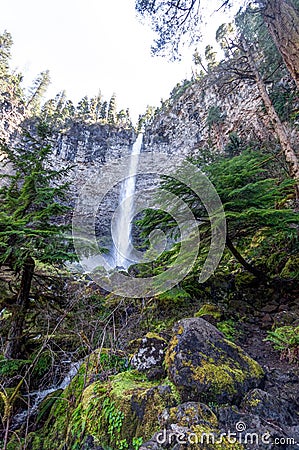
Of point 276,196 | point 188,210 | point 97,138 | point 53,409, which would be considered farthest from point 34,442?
point 97,138

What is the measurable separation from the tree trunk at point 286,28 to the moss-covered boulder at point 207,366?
4.62m

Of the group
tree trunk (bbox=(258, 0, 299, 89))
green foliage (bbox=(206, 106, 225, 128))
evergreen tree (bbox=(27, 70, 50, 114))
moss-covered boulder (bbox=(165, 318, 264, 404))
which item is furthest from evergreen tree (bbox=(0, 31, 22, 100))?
moss-covered boulder (bbox=(165, 318, 264, 404))

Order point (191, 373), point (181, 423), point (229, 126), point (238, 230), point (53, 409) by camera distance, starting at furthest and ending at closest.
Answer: point (229, 126), point (238, 230), point (53, 409), point (191, 373), point (181, 423)

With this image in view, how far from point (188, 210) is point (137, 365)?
2774mm

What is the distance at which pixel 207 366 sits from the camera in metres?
2.23

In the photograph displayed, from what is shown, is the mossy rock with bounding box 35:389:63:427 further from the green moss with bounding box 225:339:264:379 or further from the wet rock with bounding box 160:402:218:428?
the green moss with bounding box 225:339:264:379

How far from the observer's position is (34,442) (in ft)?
9.05

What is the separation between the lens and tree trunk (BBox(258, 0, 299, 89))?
4.40m

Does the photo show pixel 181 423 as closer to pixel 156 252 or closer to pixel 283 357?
pixel 283 357

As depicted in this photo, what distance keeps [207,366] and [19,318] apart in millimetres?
3896

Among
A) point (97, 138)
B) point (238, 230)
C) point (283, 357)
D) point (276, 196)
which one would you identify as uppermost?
point (97, 138)
